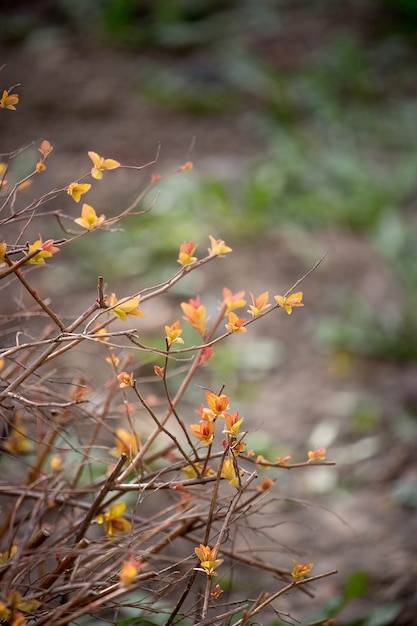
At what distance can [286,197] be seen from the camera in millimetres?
→ 3680

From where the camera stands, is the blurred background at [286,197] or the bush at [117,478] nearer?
the bush at [117,478]

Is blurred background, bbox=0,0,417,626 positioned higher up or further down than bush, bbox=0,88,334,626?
further down

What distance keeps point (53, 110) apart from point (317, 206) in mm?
2193

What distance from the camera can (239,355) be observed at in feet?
9.21

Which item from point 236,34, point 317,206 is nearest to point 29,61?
point 236,34

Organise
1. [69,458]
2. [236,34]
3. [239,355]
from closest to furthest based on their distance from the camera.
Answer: [69,458], [239,355], [236,34]

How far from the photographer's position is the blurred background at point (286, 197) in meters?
2.15

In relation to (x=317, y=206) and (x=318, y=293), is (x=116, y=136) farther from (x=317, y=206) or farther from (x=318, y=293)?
(x=318, y=293)

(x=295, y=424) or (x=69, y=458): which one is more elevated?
(x=69, y=458)

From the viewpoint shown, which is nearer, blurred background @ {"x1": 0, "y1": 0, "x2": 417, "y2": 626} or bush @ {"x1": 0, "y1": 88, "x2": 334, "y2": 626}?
bush @ {"x1": 0, "y1": 88, "x2": 334, "y2": 626}

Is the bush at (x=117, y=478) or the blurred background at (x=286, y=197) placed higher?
the bush at (x=117, y=478)

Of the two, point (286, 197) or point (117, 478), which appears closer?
point (117, 478)

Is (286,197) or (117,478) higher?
(117,478)

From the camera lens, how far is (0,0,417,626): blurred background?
215cm
